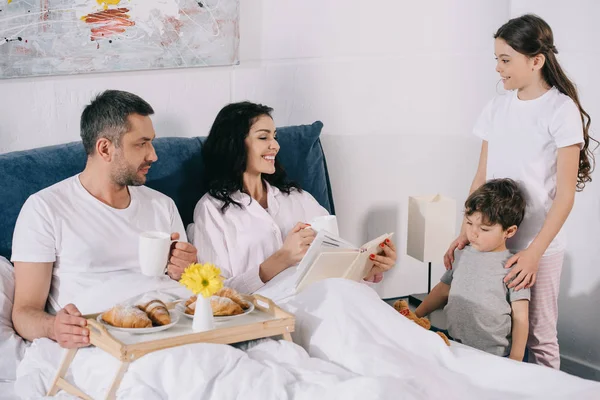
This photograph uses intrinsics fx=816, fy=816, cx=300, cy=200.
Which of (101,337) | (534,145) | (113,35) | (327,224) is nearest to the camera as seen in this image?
(101,337)

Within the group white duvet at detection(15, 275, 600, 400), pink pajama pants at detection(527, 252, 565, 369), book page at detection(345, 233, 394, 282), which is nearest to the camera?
white duvet at detection(15, 275, 600, 400)

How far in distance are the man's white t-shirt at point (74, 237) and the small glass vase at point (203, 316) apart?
399mm

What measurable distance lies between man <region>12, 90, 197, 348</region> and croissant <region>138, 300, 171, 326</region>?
12.9 inches

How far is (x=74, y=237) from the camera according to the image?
244cm

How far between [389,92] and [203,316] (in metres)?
1.88

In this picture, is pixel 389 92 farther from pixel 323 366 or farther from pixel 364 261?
pixel 323 366

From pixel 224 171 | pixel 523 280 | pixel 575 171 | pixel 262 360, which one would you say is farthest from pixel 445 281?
pixel 262 360

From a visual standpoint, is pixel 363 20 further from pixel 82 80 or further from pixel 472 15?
pixel 82 80

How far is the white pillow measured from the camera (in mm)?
2291

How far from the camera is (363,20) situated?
3.56 m

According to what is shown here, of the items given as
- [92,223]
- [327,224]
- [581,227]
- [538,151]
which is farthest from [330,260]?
[581,227]

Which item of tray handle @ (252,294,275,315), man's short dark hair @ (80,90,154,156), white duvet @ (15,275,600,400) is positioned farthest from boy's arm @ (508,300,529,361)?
man's short dark hair @ (80,90,154,156)

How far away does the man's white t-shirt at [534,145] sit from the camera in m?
2.72

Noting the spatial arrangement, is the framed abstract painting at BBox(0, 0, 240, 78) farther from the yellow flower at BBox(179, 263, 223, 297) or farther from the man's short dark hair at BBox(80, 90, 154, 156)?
the yellow flower at BBox(179, 263, 223, 297)
